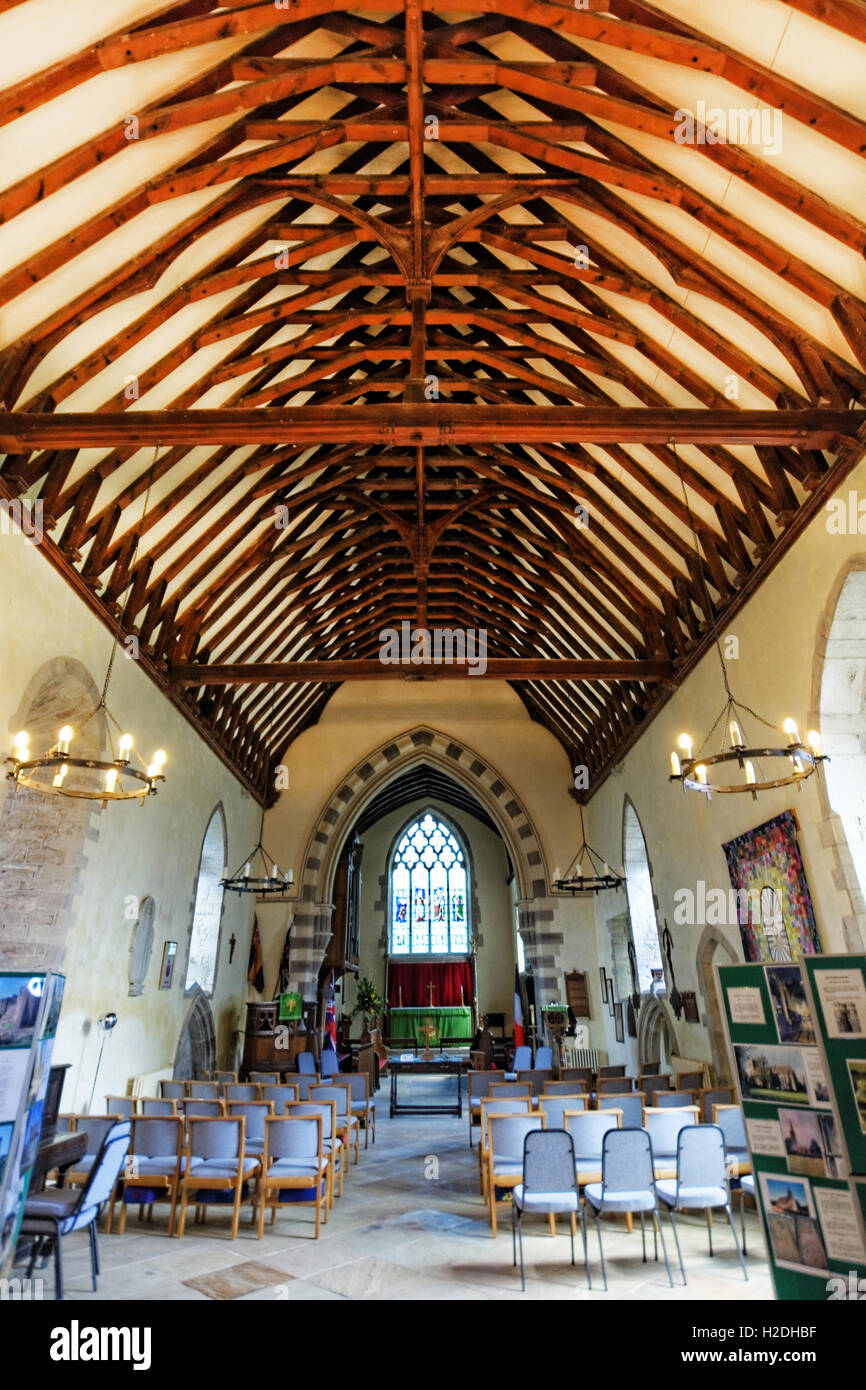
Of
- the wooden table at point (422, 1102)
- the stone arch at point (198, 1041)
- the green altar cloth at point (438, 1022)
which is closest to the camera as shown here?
the stone arch at point (198, 1041)

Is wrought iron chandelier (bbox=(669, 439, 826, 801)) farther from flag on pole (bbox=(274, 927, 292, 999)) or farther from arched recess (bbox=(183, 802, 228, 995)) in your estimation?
flag on pole (bbox=(274, 927, 292, 999))

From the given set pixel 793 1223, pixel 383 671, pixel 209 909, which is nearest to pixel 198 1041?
pixel 209 909

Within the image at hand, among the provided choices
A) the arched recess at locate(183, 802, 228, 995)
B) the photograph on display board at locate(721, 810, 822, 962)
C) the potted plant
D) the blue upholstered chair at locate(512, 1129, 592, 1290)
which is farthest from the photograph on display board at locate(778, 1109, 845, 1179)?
the potted plant

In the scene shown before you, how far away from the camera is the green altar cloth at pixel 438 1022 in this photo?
17016 mm

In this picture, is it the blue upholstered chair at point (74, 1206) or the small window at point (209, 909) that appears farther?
the small window at point (209, 909)

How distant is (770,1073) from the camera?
2764mm

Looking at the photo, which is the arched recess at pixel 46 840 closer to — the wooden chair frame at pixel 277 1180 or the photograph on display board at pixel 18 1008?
the wooden chair frame at pixel 277 1180

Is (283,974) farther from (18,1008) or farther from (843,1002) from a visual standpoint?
(843,1002)

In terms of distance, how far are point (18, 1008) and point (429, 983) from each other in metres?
Result: 15.5

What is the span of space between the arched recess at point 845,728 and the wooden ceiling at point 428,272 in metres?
0.72

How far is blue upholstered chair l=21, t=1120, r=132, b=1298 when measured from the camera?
10.8 feet

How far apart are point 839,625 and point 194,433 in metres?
4.33

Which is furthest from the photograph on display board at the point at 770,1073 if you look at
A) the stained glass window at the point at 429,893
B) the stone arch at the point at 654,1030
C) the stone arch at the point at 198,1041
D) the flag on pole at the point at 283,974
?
the stained glass window at the point at 429,893
